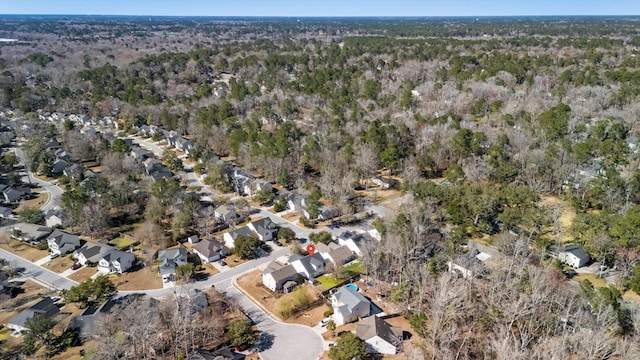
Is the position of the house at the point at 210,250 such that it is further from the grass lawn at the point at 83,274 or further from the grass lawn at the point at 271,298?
the grass lawn at the point at 83,274

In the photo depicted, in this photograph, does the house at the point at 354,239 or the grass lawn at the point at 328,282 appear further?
the house at the point at 354,239

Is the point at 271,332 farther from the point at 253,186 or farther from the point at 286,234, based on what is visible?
the point at 253,186

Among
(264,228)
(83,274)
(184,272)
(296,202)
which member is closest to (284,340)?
(184,272)

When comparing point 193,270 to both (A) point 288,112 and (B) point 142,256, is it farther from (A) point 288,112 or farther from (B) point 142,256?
(A) point 288,112

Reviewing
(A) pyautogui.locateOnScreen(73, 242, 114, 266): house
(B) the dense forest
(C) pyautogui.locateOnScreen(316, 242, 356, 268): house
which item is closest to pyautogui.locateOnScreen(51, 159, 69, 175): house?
(B) the dense forest

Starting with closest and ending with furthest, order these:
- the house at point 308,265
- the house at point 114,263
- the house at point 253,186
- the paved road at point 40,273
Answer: the house at point 308,265, the paved road at point 40,273, the house at point 114,263, the house at point 253,186

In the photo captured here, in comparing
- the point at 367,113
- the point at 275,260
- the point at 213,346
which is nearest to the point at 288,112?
the point at 367,113

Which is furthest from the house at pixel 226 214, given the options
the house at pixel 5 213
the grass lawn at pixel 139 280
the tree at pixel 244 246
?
the house at pixel 5 213
